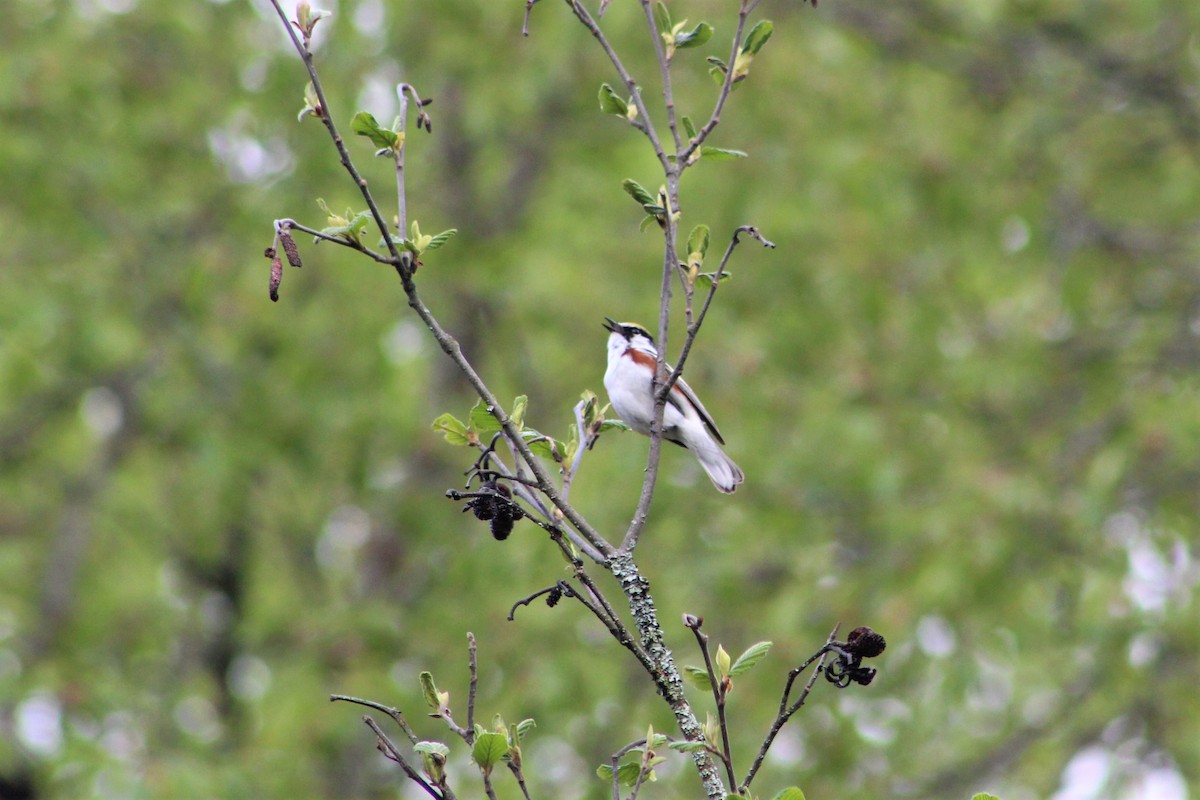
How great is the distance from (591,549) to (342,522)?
783 cm

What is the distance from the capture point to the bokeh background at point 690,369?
6.77 meters

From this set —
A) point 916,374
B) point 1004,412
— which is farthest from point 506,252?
point 1004,412

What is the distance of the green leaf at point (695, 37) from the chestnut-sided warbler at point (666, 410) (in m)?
1.58

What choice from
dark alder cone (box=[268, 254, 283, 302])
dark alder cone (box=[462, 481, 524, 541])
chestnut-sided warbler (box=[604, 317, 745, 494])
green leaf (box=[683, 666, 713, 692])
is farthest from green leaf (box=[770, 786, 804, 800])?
chestnut-sided warbler (box=[604, 317, 745, 494])

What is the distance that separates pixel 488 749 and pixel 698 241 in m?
0.93

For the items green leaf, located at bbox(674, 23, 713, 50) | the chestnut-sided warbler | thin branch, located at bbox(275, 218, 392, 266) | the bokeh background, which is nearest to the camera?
thin branch, located at bbox(275, 218, 392, 266)

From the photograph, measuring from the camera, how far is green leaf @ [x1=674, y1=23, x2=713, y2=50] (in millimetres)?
2174

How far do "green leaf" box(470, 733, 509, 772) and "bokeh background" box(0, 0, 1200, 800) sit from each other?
4.53 meters

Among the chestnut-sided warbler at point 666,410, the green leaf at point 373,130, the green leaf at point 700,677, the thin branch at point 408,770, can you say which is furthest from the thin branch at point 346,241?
the chestnut-sided warbler at point 666,410

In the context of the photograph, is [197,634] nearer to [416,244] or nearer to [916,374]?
[916,374]

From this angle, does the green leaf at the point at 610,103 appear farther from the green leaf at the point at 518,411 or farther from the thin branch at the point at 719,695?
the thin branch at the point at 719,695

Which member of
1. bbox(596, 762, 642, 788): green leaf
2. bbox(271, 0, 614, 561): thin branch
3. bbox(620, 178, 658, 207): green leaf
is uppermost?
bbox(620, 178, 658, 207): green leaf

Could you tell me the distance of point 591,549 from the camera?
201 centimetres

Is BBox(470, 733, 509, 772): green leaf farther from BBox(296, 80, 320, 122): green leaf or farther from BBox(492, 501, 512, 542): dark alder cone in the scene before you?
BBox(296, 80, 320, 122): green leaf
